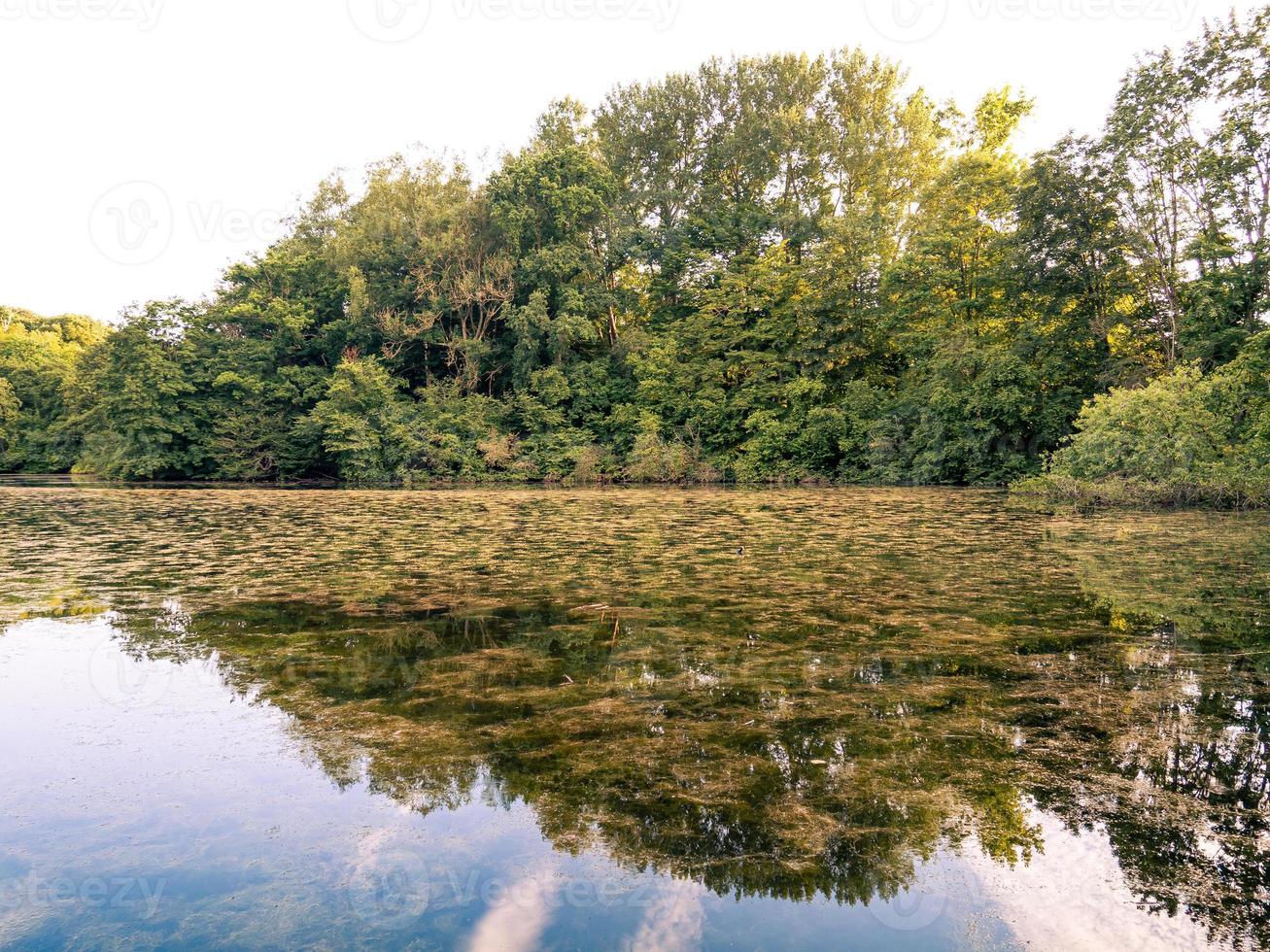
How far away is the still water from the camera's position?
6.54ft

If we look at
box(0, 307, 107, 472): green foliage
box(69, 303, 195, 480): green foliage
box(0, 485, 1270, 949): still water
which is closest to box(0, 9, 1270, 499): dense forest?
box(69, 303, 195, 480): green foliage

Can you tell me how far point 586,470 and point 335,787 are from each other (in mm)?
23354

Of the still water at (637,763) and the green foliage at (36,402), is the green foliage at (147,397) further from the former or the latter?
the still water at (637,763)

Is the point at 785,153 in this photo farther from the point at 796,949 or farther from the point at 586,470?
the point at 796,949

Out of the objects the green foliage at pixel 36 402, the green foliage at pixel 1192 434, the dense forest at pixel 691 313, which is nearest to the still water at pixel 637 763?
the green foliage at pixel 1192 434

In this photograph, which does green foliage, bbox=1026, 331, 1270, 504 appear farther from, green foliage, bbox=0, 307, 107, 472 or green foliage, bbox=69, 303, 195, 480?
green foliage, bbox=0, 307, 107, 472

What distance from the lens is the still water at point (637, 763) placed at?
6.54 feet

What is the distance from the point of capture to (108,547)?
8.72m

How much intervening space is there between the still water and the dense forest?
16.3 meters

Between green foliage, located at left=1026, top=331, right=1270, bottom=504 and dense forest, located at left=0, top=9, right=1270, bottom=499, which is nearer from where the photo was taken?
green foliage, located at left=1026, top=331, right=1270, bottom=504

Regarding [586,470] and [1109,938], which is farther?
[586,470]

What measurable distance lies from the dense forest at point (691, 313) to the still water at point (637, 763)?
53.4ft

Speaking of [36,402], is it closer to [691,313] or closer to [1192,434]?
[691,313]

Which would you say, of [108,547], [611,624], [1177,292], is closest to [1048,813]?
[611,624]
